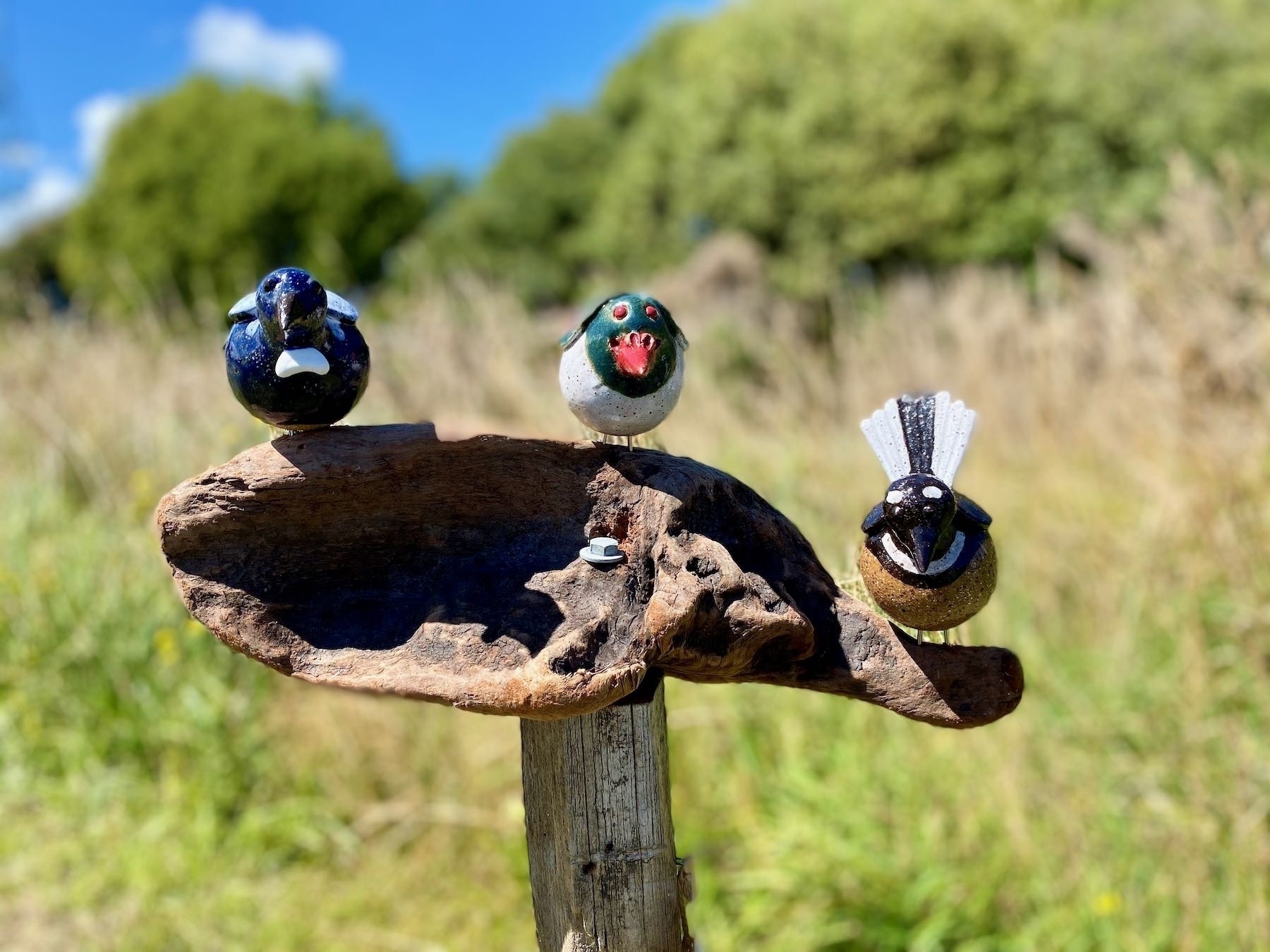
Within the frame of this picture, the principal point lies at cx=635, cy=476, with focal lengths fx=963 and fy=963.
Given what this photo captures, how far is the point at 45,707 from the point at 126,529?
2.10 ft

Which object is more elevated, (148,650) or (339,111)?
(339,111)

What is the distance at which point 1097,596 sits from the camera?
2965 mm

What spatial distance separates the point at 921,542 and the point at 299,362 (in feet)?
2.28

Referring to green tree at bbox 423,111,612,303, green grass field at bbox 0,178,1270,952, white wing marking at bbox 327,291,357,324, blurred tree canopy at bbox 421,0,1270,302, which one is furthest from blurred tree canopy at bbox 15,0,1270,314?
white wing marking at bbox 327,291,357,324

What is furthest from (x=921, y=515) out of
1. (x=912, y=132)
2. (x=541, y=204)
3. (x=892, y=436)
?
(x=541, y=204)

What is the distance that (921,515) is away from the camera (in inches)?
41.1

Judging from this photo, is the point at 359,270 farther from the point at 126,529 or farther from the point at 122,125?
the point at 126,529

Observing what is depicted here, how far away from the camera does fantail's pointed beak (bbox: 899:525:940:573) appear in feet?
3.43

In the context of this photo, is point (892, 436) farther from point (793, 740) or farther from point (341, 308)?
point (793, 740)

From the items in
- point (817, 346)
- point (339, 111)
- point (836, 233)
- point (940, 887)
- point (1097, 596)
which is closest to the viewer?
point (940, 887)

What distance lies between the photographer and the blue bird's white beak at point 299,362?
1.02 metres

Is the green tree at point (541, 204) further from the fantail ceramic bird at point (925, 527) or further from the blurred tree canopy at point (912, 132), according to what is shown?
the fantail ceramic bird at point (925, 527)

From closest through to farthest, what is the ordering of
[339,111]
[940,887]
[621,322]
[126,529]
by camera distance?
[621,322] < [940,887] < [126,529] < [339,111]

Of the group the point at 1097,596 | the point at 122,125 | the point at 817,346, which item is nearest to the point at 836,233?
Answer: the point at 817,346
